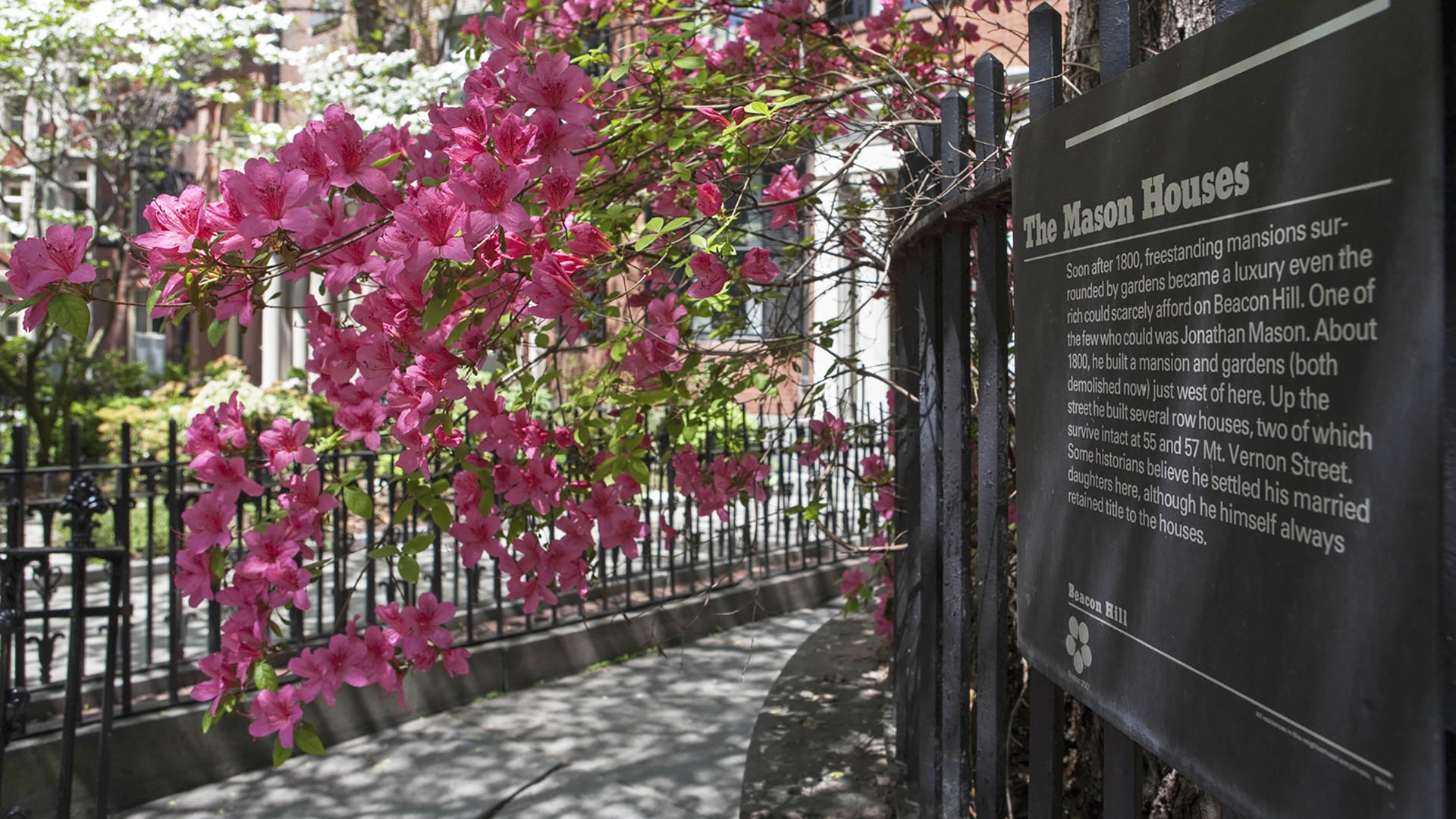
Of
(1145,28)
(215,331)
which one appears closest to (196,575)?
(215,331)

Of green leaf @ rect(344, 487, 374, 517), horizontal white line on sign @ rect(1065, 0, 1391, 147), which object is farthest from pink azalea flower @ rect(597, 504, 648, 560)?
horizontal white line on sign @ rect(1065, 0, 1391, 147)

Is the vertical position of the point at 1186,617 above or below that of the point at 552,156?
below

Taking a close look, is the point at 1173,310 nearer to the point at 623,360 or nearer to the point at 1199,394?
the point at 1199,394

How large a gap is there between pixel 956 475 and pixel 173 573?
3803 mm

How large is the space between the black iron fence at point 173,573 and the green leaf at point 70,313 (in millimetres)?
898

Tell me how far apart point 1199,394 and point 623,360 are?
1737 mm

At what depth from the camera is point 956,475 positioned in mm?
2240

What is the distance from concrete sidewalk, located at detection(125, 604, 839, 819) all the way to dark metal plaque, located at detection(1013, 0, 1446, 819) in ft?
7.29

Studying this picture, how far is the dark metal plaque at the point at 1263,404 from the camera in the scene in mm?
947

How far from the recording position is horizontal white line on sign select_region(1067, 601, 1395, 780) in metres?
1.00

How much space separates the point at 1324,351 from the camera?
1036mm

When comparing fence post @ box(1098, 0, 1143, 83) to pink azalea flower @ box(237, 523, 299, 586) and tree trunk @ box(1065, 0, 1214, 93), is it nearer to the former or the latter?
tree trunk @ box(1065, 0, 1214, 93)

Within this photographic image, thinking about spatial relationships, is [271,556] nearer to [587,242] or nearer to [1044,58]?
[587,242]

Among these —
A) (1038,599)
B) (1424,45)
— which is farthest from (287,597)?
(1424,45)
